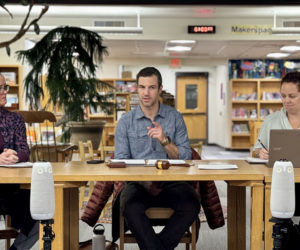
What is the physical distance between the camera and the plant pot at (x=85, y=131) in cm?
598

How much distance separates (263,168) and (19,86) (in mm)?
7323

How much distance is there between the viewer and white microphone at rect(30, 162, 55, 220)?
2.13m

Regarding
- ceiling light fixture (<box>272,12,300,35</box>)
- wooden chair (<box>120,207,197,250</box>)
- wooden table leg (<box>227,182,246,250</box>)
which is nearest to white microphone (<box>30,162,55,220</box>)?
wooden chair (<box>120,207,197,250</box>)

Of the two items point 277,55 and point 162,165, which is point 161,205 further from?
point 277,55

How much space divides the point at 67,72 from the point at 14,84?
11.5 feet

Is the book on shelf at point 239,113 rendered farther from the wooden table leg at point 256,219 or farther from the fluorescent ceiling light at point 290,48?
the wooden table leg at point 256,219

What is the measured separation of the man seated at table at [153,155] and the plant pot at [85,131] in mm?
2769

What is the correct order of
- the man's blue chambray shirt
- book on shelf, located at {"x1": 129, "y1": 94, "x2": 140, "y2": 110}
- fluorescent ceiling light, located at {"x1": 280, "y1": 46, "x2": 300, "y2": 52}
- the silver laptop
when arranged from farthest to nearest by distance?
fluorescent ceiling light, located at {"x1": 280, "y1": 46, "x2": 300, "y2": 52}
book on shelf, located at {"x1": 129, "y1": 94, "x2": 140, "y2": 110}
the man's blue chambray shirt
the silver laptop

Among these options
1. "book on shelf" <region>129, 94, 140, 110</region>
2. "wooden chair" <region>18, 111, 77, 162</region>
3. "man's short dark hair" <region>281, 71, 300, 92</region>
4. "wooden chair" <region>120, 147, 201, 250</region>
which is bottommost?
"wooden chair" <region>120, 147, 201, 250</region>

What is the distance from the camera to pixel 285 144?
2.61m

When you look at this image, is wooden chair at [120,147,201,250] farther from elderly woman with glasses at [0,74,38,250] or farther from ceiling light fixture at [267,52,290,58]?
ceiling light fixture at [267,52,290,58]

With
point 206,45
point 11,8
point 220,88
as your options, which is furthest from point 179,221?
point 220,88

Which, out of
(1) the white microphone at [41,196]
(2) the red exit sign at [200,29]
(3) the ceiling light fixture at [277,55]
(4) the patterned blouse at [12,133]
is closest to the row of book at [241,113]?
(3) the ceiling light fixture at [277,55]

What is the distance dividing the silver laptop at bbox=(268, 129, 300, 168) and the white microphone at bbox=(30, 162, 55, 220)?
1.20 metres
